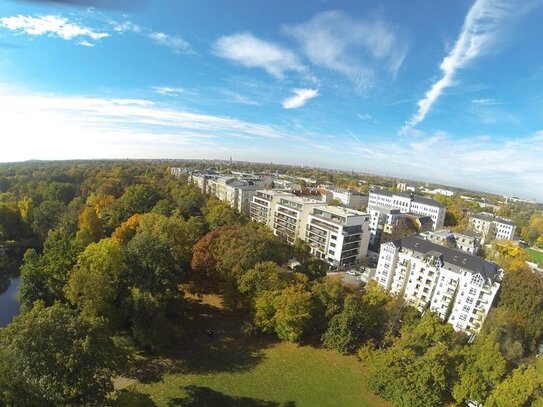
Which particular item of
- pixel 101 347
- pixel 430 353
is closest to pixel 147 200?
pixel 101 347

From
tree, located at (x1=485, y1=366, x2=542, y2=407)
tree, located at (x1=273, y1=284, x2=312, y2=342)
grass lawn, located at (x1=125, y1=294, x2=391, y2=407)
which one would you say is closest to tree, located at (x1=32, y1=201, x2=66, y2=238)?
grass lawn, located at (x1=125, y1=294, x2=391, y2=407)

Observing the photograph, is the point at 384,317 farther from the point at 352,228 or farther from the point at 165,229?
the point at 165,229

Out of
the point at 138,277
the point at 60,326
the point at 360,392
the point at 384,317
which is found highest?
the point at 60,326

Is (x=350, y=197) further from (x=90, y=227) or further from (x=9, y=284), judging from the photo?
(x=9, y=284)

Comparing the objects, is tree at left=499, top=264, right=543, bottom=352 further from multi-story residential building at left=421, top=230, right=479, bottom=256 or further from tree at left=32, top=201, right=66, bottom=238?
tree at left=32, top=201, right=66, bottom=238

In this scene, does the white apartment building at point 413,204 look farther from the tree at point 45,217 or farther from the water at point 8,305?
the water at point 8,305
